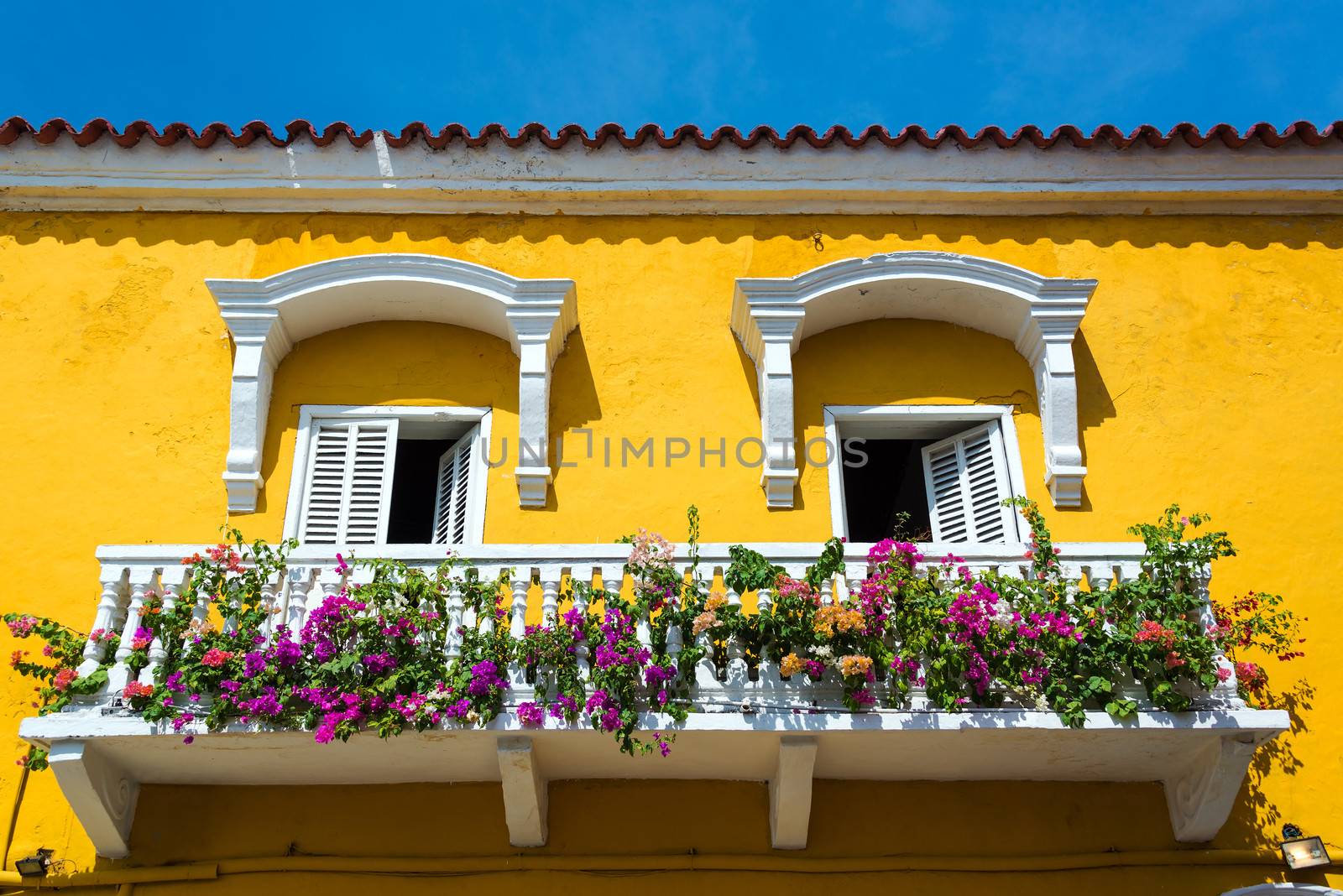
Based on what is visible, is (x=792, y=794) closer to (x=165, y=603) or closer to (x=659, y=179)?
(x=165, y=603)

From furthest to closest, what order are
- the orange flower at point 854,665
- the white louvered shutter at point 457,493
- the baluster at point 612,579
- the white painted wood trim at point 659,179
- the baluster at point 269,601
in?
the white painted wood trim at point 659,179, the white louvered shutter at point 457,493, the baluster at point 612,579, the baluster at point 269,601, the orange flower at point 854,665

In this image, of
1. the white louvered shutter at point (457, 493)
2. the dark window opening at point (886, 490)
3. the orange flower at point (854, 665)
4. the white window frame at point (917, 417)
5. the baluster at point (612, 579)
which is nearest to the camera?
the orange flower at point (854, 665)

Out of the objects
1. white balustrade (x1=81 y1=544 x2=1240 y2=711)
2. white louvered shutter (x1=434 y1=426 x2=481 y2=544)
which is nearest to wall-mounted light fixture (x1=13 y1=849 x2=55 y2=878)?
white balustrade (x1=81 y1=544 x2=1240 y2=711)

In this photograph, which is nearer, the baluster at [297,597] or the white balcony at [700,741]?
the white balcony at [700,741]

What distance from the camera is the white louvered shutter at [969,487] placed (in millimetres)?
9531

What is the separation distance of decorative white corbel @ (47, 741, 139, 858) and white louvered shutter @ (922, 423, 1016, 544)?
5554 mm

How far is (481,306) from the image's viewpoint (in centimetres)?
988

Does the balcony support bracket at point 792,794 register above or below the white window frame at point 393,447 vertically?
below

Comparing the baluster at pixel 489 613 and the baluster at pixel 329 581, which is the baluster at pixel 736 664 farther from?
the baluster at pixel 329 581

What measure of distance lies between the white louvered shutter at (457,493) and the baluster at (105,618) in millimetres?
2258

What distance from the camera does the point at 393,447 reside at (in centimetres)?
971

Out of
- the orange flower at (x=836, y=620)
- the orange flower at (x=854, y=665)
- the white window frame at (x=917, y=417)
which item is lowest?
the orange flower at (x=854, y=665)

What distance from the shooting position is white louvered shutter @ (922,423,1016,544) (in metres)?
9.53

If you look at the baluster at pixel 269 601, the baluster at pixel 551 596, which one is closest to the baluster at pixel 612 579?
the baluster at pixel 551 596
